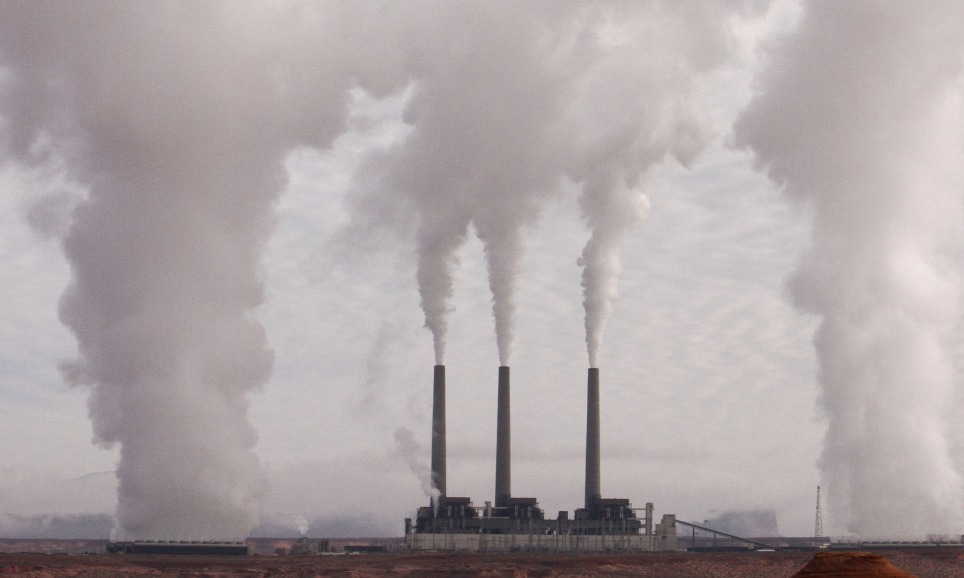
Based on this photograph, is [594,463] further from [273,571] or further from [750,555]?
[273,571]

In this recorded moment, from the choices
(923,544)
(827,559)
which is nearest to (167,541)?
(923,544)

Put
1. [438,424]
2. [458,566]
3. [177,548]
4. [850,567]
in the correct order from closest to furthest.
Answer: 1. [850,567]
2. [458,566]
3. [177,548]
4. [438,424]

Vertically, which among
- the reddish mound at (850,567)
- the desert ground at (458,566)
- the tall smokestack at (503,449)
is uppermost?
the tall smokestack at (503,449)

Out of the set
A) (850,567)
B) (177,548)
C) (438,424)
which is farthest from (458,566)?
(850,567)

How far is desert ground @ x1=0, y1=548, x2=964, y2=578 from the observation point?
330 feet

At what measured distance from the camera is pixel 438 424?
157 meters

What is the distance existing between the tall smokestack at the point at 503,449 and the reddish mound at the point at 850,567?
11019cm

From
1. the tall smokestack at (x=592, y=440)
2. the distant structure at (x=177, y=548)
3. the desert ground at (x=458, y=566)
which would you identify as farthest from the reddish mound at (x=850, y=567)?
the tall smokestack at (x=592, y=440)

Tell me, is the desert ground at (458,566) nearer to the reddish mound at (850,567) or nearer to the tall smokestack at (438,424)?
the tall smokestack at (438,424)

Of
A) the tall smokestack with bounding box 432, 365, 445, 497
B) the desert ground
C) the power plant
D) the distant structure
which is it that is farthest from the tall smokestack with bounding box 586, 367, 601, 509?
the distant structure

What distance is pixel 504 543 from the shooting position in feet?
519

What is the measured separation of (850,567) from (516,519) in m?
119

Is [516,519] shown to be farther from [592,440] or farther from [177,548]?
[177,548]

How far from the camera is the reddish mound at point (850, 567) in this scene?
4356 centimetres
